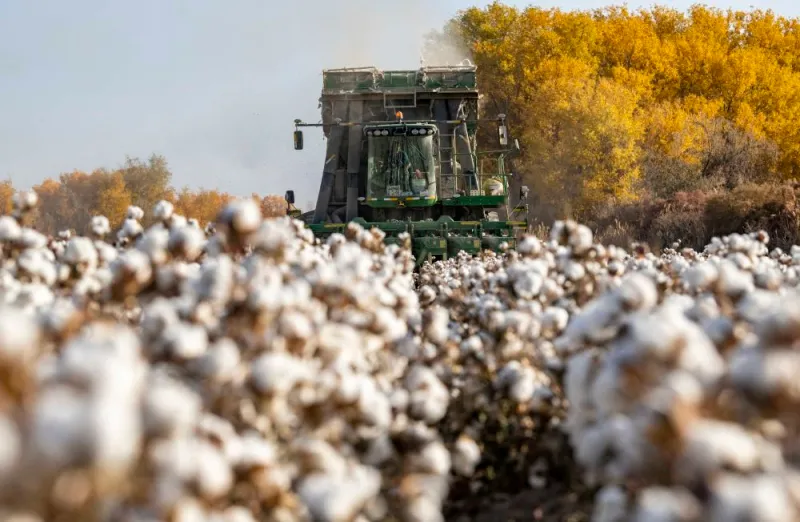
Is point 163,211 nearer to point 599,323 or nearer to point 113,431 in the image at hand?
point 599,323

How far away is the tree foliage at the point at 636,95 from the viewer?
38219 mm

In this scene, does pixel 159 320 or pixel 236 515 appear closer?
pixel 236 515

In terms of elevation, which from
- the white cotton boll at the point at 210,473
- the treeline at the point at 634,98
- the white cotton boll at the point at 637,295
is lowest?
the white cotton boll at the point at 210,473

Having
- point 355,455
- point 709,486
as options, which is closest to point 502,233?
point 355,455

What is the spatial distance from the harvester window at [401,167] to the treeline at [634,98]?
45.8 feet

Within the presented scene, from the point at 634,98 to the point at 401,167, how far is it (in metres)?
23.7

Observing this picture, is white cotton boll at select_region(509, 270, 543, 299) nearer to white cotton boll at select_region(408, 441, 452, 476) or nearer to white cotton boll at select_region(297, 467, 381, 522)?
white cotton boll at select_region(408, 441, 452, 476)

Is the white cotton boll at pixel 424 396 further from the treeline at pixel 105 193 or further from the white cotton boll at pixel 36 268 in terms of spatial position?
the treeline at pixel 105 193

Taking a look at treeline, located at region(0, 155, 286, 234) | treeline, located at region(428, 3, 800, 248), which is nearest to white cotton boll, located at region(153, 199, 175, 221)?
treeline, located at region(428, 3, 800, 248)

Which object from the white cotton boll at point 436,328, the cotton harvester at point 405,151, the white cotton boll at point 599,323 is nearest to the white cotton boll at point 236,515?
the white cotton boll at point 599,323

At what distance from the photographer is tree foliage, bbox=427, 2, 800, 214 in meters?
38.2

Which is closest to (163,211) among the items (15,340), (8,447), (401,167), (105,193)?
(15,340)

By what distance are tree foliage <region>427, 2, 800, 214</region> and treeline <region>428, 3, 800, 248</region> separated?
0.23ft

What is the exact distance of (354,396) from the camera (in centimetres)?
264
